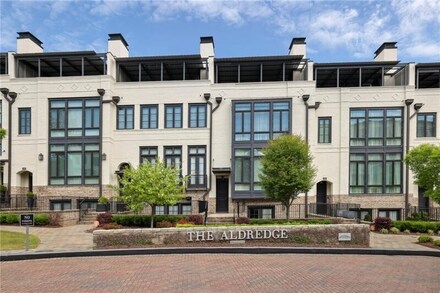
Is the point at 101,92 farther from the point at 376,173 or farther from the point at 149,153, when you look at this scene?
the point at 376,173

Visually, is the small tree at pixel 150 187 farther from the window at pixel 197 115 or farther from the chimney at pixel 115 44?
the chimney at pixel 115 44

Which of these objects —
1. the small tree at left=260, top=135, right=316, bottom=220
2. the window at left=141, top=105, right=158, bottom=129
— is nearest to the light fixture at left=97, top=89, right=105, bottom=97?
the window at left=141, top=105, right=158, bottom=129

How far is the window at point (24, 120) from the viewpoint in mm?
25000

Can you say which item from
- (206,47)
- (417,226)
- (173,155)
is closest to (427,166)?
(417,226)

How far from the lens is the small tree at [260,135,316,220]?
58.3ft

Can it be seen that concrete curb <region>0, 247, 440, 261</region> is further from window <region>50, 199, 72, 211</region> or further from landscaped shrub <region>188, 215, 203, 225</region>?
window <region>50, 199, 72, 211</region>

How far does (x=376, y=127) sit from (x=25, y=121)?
89.9 feet

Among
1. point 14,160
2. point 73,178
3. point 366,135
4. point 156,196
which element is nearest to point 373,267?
point 156,196

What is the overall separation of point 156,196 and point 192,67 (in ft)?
45.3

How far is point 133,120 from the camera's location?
82.9 feet

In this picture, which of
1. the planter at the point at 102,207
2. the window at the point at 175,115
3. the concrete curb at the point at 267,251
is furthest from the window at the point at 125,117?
the concrete curb at the point at 267,251

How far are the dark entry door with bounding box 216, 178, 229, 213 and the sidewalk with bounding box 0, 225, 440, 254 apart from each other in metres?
9.63

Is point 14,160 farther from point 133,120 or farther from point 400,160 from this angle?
point 400,160

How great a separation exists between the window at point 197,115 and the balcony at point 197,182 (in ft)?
13.1
